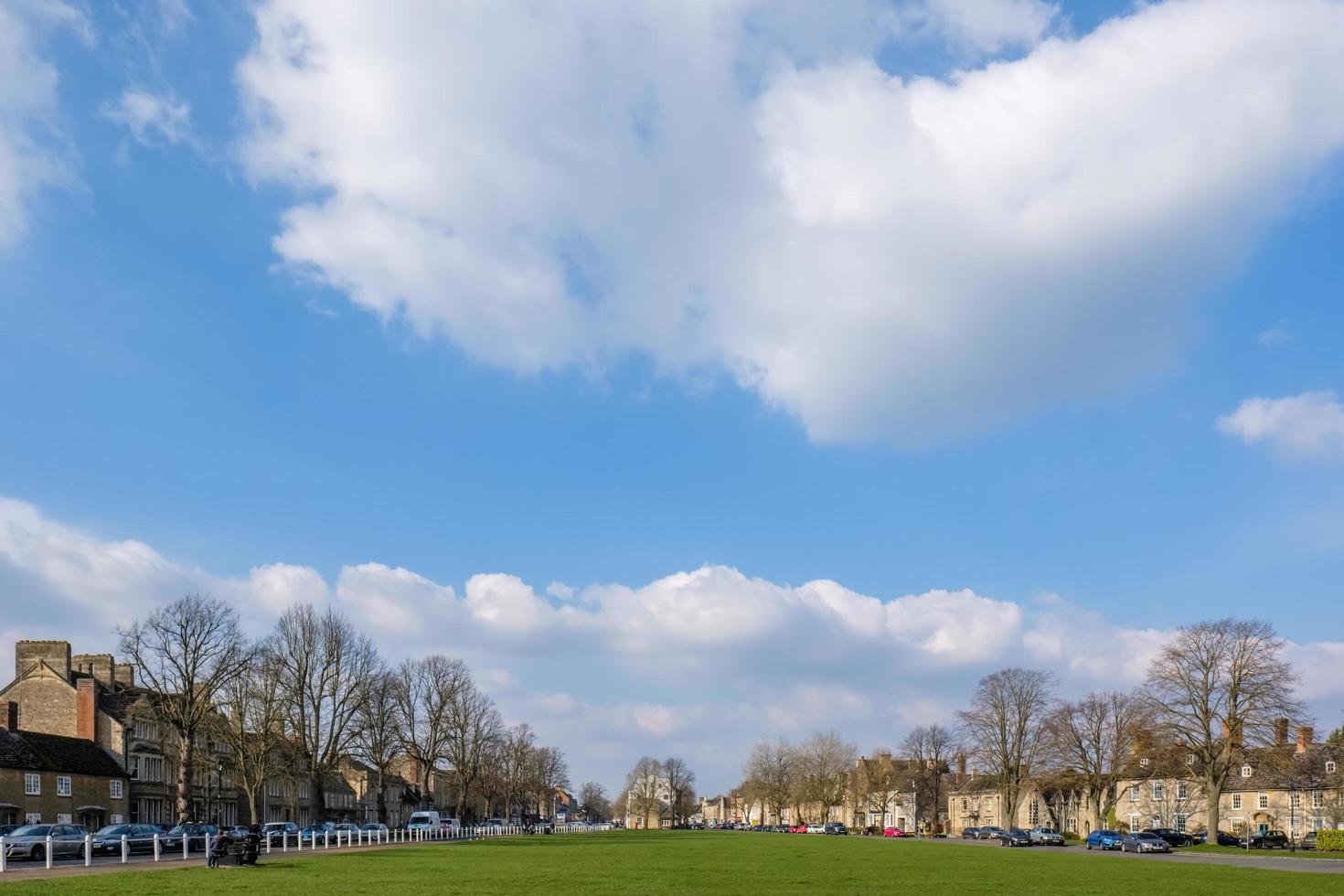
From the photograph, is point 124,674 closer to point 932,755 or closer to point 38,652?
point 38,652

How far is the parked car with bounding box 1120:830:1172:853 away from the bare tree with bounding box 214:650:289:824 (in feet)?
208

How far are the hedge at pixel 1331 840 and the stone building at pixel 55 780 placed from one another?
90585 millimetres

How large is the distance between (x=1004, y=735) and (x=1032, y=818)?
37039mm

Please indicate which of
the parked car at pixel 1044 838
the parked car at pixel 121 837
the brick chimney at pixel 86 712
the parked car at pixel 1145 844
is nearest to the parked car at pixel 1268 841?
the parked car at pixel 1145 844

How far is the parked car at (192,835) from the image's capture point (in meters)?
63.3

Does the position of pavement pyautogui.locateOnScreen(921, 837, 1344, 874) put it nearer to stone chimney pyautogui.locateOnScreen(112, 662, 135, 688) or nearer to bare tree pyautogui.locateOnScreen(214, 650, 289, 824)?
bare tree pyautogui.locateOnScreen(214, 650, 289, 824)

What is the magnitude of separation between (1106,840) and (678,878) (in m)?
60.5

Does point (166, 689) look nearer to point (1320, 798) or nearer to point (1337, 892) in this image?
point (1337, 892)

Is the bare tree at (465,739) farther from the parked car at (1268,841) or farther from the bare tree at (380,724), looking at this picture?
the parked car at (1268,841)

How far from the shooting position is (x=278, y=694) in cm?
8506

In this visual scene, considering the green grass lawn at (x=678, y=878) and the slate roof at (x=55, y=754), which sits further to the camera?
the slate roof at (x=55, y=754)

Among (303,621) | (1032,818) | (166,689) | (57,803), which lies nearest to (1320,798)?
(1032,818)

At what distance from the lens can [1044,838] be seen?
99688mm

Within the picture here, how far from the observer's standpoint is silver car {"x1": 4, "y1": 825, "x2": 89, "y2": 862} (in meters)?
50.2
